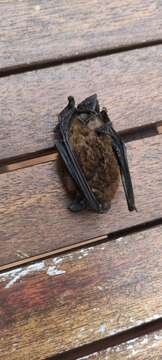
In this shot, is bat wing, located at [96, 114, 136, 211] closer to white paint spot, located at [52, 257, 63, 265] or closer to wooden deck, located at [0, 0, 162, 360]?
wooden deck, located at [0, 0, 162, 360]

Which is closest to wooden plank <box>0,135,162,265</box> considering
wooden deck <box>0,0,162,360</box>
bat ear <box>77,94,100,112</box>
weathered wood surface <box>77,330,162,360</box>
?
wooden deck <box>0,0,162,360</box>

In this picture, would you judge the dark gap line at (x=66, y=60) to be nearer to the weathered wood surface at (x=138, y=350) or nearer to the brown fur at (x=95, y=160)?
the brown fur at (x=95, y=160)

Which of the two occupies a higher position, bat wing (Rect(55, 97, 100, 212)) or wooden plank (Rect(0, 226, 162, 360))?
bat wing (Rect(55, 97, 100, 212))

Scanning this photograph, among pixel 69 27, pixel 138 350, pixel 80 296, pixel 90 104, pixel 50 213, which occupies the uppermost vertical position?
pixel 69 27

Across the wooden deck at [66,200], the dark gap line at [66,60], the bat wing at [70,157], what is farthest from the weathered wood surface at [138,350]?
the dark gap line at [66,60]

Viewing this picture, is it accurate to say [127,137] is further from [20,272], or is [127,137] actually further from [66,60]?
[20,272]

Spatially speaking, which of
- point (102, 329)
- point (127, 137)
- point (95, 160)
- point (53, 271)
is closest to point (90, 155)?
point (95, 160)

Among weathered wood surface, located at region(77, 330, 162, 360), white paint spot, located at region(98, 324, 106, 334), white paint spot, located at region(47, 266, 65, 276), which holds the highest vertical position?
white paint spot, located at region(47, 266, 65, 276)
